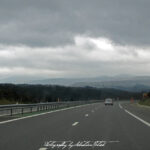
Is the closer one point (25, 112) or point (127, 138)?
point (127, 138)

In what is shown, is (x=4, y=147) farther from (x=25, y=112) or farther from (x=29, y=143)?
(x=25, y=112)

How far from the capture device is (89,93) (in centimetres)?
15350

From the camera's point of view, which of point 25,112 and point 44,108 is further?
point 44,108

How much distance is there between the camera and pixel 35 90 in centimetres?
9600

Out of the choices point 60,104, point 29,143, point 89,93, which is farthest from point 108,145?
point 89,93

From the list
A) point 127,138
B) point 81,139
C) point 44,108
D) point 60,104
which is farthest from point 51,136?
point 60,104

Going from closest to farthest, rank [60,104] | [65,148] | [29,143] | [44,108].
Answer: [65,148] → [29,143] → [44,108] → [60,104]

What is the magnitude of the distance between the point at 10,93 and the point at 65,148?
5038cm

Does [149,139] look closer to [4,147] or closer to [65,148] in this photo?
[65,148]

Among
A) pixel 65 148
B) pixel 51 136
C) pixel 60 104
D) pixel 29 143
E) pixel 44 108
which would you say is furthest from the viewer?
pixel 60 104

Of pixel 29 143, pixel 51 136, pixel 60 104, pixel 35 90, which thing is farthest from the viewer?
pixel 35 90

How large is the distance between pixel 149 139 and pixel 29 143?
166 inches

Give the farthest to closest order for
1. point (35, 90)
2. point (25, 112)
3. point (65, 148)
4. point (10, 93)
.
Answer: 1. point (35, 90)
2. point (10, 93)
3. point (25, 112)
4. point (65, 148)

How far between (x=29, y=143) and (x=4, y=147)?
103 cm
